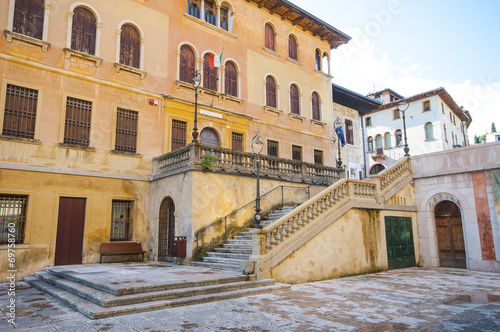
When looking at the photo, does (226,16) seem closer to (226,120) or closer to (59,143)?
(226,120)

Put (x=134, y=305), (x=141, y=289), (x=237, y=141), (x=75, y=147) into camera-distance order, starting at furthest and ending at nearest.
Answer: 1. (x=237, y=141)
2. (x=75, y=147)
3. (x=141, y=289)
4. (x=134, y=305)

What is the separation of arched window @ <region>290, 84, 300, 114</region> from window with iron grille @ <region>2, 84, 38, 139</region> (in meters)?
14.2

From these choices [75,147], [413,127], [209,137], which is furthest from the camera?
[413,127]

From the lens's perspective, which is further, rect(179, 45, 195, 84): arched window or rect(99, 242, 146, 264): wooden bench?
rect(179, 45, 195, 84): arched window

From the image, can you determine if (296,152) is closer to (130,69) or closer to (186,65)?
(186,65)

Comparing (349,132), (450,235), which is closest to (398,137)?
(349,132)

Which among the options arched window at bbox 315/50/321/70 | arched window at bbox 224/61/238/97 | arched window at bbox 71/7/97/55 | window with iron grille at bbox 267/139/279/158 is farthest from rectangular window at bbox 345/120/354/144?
arched window at bbox 71/7/97/55

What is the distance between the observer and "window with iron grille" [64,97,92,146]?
565 inches

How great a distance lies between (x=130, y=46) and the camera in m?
16.5

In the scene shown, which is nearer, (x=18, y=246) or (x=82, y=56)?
(x=18, y=246)

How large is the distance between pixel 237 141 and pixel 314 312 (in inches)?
526

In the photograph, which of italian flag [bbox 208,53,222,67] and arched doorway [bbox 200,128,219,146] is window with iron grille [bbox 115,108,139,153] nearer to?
arched doorway [bbox 200,128,219,146]

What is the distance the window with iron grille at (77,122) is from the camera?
14.3 meters

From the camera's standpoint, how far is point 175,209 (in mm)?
14422
